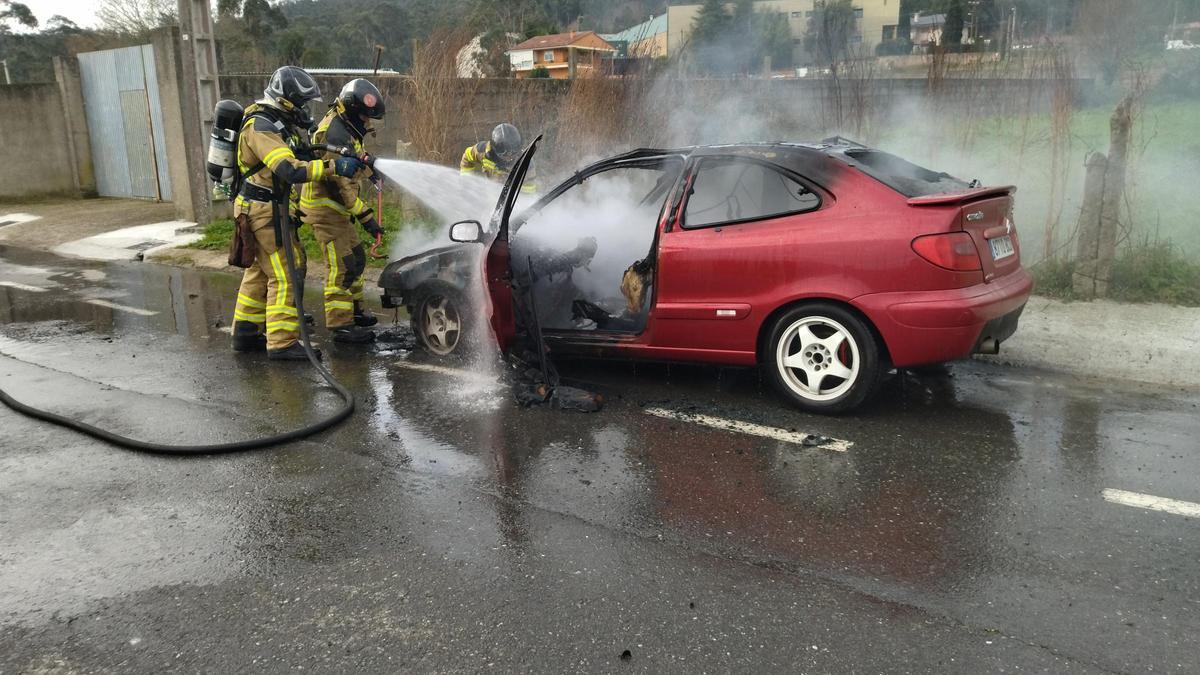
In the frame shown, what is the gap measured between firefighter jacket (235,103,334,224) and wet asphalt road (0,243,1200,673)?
1.48 meters

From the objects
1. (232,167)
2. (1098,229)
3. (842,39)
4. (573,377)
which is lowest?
(573,377)

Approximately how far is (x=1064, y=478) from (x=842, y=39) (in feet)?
19.9

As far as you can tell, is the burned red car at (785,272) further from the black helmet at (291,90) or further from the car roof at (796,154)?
the black helmet at (291,90)

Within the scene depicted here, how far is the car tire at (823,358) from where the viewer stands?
473 centimetres

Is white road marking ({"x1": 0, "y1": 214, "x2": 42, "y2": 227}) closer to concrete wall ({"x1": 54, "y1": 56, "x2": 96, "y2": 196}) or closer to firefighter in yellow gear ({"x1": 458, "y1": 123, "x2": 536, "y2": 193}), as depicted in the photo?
concrete wall ({"x1": 54, "y1": 56, "x2": 96, "y2": 196})

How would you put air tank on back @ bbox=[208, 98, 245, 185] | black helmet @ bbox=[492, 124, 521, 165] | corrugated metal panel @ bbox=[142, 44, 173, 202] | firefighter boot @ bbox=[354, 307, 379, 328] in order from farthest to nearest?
corrugated metal panel @ bbox=[142, 44, 173, 202]
black helmet @ bbox=[492, 124, 521, 165]
firefighter boot @ bbox=[354, 307, 379, 328]
air tank on back @ bbox=[208, 98, 245, 185]

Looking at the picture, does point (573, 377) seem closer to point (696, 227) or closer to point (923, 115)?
point (696, 227)

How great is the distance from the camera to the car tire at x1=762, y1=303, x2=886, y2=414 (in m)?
4.73

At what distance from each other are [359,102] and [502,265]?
2229 millimetres

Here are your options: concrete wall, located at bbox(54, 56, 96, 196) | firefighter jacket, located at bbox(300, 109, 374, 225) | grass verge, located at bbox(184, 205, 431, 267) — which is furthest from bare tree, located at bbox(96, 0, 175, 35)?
firefighter jacket, located at bbox(300, 109, 374, 225)

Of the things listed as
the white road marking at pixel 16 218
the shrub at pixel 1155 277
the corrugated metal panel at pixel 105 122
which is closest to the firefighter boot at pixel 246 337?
the shrub at pixel 1155 277

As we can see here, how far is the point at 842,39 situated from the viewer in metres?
8.88

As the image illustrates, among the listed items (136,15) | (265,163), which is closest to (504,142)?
(265,163)

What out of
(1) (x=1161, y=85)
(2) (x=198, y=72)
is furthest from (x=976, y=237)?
(2) (x=198, y=72)
